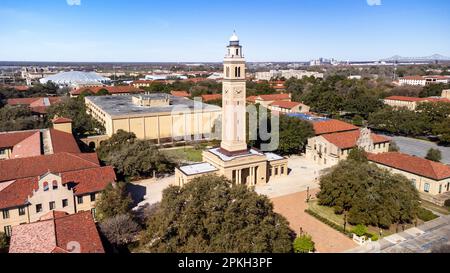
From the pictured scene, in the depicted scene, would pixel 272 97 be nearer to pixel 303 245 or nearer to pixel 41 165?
pixel 41 165

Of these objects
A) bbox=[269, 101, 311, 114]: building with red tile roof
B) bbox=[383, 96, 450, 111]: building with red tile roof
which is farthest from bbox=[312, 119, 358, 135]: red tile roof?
bbox=[383, 96, 450, 111]: building with red tile roof

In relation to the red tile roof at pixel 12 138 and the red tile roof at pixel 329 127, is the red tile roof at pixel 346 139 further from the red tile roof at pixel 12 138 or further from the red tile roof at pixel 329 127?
the red tile roof at pixel 12 138

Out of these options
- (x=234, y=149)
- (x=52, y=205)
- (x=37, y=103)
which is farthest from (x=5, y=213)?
(x=37, y=103)

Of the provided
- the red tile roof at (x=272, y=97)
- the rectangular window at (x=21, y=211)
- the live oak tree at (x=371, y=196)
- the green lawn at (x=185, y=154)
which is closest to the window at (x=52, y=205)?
the rectangular window at (x=21, y=211)

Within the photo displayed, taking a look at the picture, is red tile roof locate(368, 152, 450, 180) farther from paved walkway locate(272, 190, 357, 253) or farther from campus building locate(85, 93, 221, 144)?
campus building locate(85, 93, 221, 144)

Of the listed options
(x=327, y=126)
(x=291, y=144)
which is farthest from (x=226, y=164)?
(x=327, y=126)

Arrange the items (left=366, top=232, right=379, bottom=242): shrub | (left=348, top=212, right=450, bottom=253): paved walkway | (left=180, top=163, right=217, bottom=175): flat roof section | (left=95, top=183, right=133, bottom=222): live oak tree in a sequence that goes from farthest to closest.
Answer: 1. (left=180, top=163, right=217, bottom=175): flat roof section
2. (left=95, top=183, right=133, bottom=222): live oak tree
3. (left=366, top=232, right=379, bottom=242): shrub
4. (left=348, top=212, right=450, bottom=253): paved walkway
